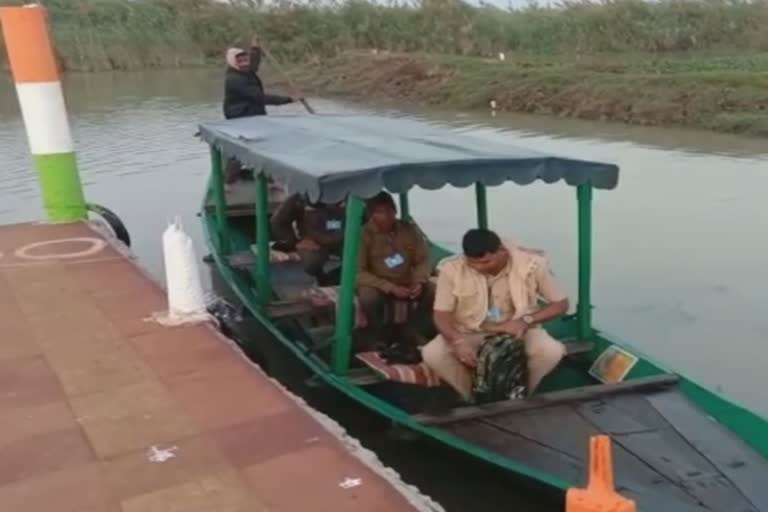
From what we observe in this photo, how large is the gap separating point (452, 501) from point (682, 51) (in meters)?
29.0

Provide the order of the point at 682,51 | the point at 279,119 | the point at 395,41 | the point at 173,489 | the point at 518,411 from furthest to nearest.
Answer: the point at 395,41 < the point at 682,51 < the point at 279,119 < the point at 518,411 < the point at 173,489

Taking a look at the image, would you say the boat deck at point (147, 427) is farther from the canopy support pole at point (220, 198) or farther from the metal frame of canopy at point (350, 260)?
the canopy support pole at point (220, 198)

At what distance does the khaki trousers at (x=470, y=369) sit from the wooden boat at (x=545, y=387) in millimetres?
113

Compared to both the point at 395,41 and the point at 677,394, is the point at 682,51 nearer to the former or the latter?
the point at 395,41

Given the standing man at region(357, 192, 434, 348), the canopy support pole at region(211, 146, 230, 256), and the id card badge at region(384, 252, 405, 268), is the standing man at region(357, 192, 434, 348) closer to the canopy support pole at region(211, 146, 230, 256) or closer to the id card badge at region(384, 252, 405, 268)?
the id card badge at region(384, 252, 405, 268)

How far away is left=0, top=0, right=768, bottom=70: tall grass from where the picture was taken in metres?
31.8

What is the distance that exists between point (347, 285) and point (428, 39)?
2943 centimetres

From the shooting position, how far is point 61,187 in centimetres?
745

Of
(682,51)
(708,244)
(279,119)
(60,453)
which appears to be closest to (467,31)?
(682,51)

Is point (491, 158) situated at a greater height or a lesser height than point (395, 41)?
greater

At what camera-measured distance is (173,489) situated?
127 inches

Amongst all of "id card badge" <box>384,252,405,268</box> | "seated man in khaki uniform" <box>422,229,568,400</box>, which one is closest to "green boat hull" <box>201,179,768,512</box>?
"seated man in khaki uniform" <box>422,229,568,400</box>

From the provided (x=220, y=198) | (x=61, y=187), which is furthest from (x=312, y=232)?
(x=61, y=187)

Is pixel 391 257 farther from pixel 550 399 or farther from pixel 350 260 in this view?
pixel 550 399
